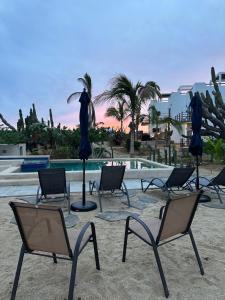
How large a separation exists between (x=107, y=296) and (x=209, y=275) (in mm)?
1244

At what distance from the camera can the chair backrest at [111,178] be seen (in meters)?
6.27

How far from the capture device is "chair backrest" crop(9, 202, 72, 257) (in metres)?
2.68

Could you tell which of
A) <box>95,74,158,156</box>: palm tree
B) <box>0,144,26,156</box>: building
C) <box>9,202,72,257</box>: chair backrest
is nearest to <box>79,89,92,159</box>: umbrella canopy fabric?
<box>9,202,72,257</box>: chair backrest

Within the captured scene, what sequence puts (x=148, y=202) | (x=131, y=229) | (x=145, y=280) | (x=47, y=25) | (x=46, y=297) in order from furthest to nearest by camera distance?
1. (x=47, y=25)
2. (x=148, y=202)
3. (x=131, y=229)
4. (x=145, y=280)
5. (x=46, y=297)

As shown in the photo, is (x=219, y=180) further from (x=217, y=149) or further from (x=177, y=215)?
(x=217, y=149)

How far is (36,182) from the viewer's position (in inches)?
328

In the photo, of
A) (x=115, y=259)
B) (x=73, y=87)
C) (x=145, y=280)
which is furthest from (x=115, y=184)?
(x=73, y=87)

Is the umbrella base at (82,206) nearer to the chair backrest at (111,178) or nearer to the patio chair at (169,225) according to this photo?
the chair backrest at (111,178)

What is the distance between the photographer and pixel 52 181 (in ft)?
19.7

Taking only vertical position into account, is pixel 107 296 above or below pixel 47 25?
below

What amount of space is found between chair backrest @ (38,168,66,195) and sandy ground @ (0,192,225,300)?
1.57 metres

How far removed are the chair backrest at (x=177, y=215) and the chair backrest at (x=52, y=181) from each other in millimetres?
3391

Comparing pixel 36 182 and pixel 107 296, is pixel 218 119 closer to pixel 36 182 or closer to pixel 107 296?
pixel 36 182

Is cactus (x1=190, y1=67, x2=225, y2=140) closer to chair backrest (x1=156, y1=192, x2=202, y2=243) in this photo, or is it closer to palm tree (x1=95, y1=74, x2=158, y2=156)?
palm tree (x1=95, y1=74, x2=158, y2=156)
